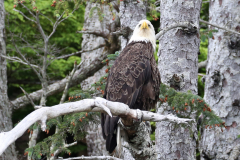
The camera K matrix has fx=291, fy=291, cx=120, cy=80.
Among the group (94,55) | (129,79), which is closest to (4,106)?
(94,55)

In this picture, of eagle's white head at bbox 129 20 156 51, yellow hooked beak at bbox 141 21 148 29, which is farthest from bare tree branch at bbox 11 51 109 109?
yellow hooked beak at bbox 141 21 148 29

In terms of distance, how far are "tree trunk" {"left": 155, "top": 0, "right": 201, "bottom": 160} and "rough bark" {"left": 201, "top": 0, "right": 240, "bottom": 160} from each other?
4.73ft

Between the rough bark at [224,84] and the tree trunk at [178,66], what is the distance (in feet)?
4.73

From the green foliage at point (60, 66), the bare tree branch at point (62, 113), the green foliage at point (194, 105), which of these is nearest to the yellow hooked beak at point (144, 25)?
the green foliage at point (194, 105)

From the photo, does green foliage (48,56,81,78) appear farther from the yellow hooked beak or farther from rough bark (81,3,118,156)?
the yellow hooked beak

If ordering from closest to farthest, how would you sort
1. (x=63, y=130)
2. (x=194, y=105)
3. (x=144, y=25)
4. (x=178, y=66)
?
(x=194, y=105) → (x=63, y=130) → (x=178, y=66) → (x=144, y=25)

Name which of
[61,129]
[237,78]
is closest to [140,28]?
[61,129]

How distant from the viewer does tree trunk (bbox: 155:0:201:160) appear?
375 cm

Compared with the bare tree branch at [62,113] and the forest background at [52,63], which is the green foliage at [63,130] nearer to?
the bare tree branch at [62,113]

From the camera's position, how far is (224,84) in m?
5.18

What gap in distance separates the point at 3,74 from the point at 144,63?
348 centimetres

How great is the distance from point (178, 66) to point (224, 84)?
1.68m

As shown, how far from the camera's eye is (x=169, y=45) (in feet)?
13.2

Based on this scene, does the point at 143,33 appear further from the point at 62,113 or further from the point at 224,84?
the point at 62,113
